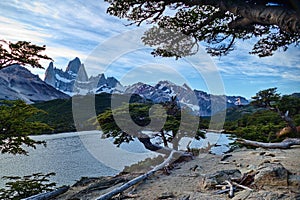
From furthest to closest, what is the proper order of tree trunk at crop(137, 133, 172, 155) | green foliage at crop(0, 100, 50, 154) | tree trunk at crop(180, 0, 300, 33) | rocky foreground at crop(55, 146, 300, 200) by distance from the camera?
tree trunk at crop(137, 133, 172, 155), green foliage at crop(0, 100, 50, 154), rocky foreground at crop(55, 146, 300, 200), tree trunk at crop(180, 0, 300, 33)

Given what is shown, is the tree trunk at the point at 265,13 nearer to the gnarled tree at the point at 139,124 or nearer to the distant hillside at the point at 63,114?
the gnarled tree at the point at 139,124

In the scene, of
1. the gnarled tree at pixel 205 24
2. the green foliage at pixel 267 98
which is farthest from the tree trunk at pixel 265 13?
the green foliage at pixel 267 98

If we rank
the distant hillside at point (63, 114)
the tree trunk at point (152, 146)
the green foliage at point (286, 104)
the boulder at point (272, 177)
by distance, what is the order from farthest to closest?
1. the distant hillside at point (63, 114)
2. the green foliage at point (286, 104)
3. the tree trunk at point (152, 146)
4. the boulder at point (272, 177)

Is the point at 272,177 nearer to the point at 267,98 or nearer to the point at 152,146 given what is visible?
the point at 152,146

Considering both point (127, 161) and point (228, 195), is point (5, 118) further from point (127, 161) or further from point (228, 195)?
point (127, 161)

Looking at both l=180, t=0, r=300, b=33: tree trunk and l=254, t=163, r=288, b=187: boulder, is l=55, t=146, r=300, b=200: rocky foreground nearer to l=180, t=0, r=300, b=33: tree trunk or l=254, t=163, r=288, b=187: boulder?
l=254, t=163, r=288, b=187: boulder

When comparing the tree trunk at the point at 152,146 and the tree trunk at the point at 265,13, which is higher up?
the tree trunk at the point at 265,13

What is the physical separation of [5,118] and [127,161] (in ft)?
32.9

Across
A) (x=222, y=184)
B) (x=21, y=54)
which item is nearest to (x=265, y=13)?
(x=222, y=184)

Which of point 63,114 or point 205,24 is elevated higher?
point 205,24

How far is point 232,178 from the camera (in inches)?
229

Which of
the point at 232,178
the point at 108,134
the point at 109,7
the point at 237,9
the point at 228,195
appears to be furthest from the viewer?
the point at 108,134

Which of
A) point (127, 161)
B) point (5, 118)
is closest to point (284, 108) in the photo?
point (127, 161)

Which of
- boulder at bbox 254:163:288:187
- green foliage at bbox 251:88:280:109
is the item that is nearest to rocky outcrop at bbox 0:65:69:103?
green foliage at bbox 251:88:280:109
